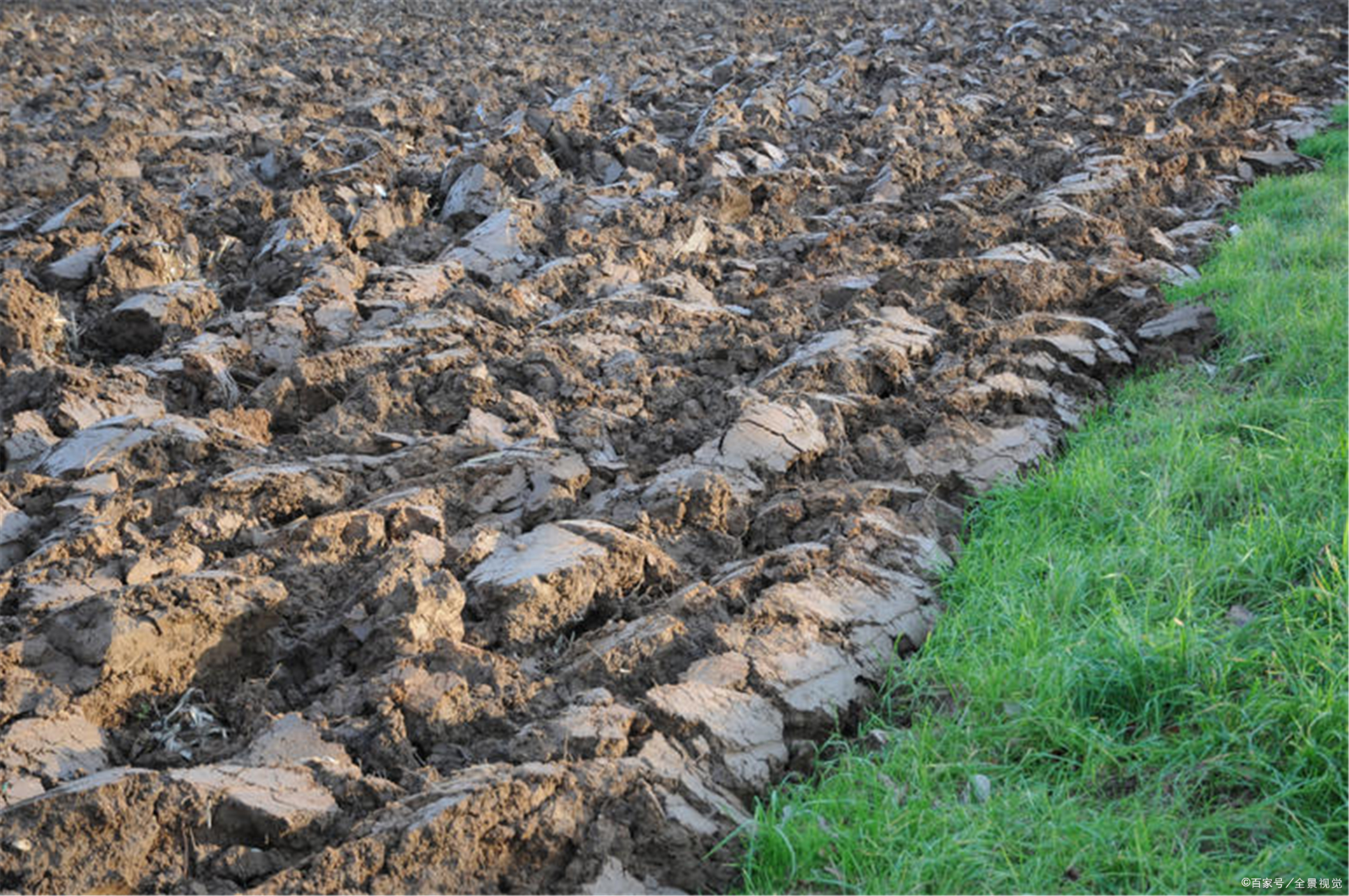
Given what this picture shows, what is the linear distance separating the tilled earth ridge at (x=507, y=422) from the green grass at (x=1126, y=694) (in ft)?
0.61

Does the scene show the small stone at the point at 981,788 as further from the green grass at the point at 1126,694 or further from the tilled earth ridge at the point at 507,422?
the tilled earth ridge at the point at 507,422

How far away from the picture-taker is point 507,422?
4.02 m

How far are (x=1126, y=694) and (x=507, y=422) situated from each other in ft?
7.52

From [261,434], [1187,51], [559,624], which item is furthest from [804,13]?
[559,624]

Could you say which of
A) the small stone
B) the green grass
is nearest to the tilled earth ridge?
the green grass

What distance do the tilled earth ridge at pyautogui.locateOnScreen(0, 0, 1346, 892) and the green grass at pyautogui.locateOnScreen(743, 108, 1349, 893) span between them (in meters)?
0.18

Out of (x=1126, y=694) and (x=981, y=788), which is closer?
(x=981, y=788)

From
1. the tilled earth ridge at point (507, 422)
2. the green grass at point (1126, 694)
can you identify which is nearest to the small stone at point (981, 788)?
the green grass at point (1126, 694)

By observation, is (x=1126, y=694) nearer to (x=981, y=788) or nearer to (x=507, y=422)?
(x=981, y=788)

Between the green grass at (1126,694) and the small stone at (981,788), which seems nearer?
the green grass at (1126,694)

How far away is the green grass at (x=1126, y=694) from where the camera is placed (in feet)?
7.48

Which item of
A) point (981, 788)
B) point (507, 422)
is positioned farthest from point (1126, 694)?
point (507, 422)

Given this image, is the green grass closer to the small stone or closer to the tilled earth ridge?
the small stone

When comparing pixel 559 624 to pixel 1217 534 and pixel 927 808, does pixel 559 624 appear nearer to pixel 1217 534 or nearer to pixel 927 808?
pixel 927 808
